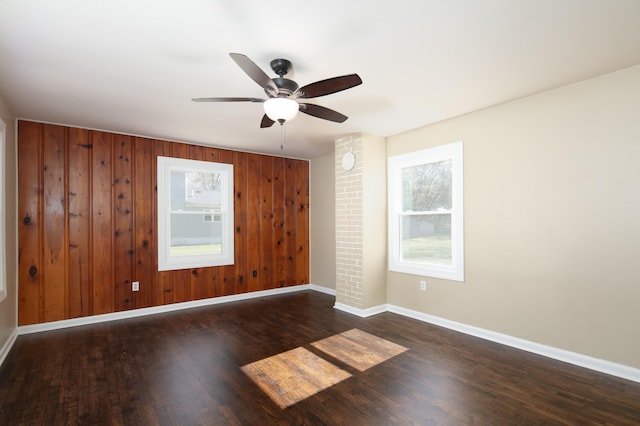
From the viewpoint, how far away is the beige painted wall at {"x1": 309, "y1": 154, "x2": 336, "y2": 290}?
18.5 feet

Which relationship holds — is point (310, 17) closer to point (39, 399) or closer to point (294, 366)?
point (294, 366)

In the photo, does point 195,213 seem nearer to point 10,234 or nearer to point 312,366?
point 10,234

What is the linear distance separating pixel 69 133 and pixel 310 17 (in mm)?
3742

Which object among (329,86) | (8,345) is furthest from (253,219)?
(329,86)

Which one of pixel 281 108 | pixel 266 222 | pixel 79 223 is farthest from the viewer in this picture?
pixel 266 222

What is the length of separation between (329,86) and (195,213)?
348 cm

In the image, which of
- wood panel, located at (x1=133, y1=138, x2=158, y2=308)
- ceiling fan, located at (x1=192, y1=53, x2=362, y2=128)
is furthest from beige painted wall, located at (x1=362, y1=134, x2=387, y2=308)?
wood panel, located at (x1=133, y1=138, x2=158, y2=308)

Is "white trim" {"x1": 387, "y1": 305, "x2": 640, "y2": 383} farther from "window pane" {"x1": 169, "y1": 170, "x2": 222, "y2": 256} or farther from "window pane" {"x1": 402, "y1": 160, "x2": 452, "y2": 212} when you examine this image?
"window pane" {"x1": 169, "y1": 170, "x2": 222, "y2": 256}

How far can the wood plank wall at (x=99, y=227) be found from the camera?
146 inches

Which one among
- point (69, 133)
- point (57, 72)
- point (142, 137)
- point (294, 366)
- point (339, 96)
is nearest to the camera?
point (57, 72)

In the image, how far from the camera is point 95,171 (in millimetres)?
4086

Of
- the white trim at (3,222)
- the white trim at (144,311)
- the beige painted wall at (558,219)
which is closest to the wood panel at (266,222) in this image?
the white trim at (144,311)

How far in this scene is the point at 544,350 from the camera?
293cm

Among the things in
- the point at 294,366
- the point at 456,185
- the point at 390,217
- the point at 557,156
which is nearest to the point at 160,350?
the point at 294,366
